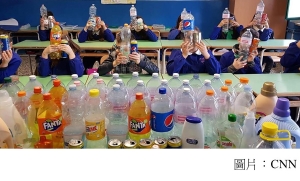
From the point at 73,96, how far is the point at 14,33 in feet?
17.9

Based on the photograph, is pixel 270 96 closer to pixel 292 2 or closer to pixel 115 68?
pixel 115 68

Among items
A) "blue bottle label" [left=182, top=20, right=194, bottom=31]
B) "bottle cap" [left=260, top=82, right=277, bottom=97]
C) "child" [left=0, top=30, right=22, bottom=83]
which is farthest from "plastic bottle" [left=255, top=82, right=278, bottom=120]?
"child" [left=0, top=30, right=22, bottom=83]

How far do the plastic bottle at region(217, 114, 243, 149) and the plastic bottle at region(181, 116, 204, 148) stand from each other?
138 mm

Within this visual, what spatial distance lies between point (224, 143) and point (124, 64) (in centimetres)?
152

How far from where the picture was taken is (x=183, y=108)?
1596mm

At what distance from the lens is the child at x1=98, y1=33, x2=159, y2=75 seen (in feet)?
8.32

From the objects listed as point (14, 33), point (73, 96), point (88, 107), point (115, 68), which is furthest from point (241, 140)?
point (14, 33)

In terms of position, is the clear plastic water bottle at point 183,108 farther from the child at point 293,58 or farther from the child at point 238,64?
the child at point 293,58

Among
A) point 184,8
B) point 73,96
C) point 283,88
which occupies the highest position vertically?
point 184,8

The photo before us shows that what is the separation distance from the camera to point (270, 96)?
1.51 m

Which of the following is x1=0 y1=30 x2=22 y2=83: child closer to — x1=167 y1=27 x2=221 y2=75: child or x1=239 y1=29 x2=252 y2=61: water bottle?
x1=167 y1=27 x2=221 y2=75: child

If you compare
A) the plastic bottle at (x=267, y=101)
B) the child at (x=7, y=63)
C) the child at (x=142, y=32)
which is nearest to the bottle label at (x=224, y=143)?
the plastic bottle at (x=267, y=101)
